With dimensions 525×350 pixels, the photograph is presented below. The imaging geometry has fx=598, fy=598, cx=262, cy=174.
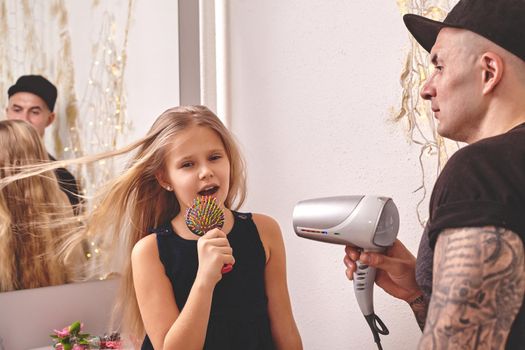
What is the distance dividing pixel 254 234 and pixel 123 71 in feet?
2.98

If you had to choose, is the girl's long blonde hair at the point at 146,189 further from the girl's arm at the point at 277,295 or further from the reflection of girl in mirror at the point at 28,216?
the reflection of girl in mirror at the point at 28,216

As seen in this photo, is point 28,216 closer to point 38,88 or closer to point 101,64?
point 38,88

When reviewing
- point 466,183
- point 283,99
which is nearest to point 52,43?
point 283,99

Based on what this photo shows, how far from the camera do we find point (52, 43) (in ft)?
6.40

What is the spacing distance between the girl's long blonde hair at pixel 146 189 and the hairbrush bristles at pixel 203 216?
222 millimetres

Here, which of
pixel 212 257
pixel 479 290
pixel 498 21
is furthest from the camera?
pixel 212 257

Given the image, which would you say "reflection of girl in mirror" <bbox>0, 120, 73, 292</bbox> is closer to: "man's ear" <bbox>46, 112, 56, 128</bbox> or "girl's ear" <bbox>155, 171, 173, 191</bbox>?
"man's ear" <bbox>46, 112, 56, 128</bbox>

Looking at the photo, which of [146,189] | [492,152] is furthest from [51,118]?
[492,152]

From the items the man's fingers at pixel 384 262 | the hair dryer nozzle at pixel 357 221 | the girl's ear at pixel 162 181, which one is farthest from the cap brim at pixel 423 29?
the girl's ear at pixel 162 181

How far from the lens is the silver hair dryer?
116 cm

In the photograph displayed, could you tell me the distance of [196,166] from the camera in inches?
57.2

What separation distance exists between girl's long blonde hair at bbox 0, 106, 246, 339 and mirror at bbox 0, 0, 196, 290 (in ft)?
1.28

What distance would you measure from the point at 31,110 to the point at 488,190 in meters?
1.54

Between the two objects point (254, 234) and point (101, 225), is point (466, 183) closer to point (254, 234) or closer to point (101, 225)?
point (254, 234)
